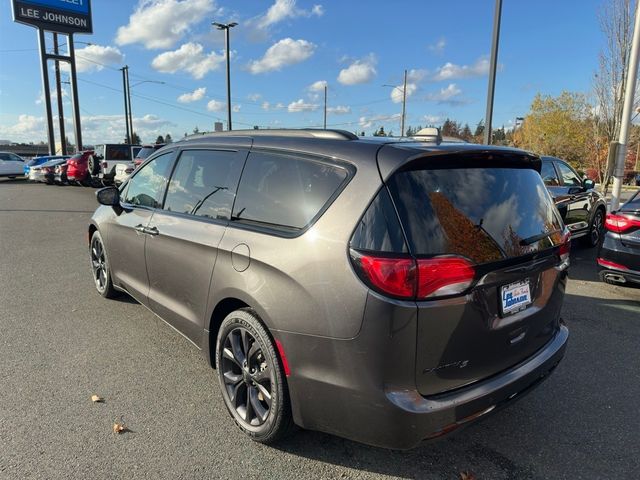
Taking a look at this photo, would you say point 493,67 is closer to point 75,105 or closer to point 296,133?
point 296,133

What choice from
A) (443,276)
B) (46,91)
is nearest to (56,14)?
(46,91)

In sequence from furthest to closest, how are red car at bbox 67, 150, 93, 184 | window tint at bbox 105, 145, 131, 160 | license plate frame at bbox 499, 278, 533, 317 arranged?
red car at bbox 67, 150, 93, 184, window tint at bbox 105, 145, 131, 160, license plate frame at bbox 499, 278, 533, 317

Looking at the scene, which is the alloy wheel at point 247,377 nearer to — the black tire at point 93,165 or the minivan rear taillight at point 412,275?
the minivan rear taillight at point 412,275

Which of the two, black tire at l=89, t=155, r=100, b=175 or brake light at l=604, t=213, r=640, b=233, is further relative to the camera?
black tire at l=89, t=155, r=100, b=175

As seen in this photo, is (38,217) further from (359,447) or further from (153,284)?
(359,447)

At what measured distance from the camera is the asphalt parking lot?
8.25ft

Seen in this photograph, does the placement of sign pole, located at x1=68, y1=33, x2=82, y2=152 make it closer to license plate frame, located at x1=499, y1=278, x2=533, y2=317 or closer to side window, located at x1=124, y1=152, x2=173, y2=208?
side window, located at x1=124, y1=152, x2=173, y2=208

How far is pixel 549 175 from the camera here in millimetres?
7523

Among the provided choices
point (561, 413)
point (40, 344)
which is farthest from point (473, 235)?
point (40, 344)

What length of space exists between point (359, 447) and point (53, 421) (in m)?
1.96

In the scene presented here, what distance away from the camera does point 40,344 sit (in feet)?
13.3

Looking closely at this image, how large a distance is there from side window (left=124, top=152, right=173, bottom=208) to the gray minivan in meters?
0.99

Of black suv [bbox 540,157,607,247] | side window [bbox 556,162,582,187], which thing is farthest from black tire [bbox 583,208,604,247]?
side window [bbox 556,162,582,187]

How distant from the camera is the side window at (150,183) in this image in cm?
390
